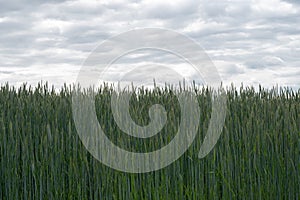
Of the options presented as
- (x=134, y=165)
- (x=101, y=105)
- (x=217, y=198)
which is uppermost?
(x=101, y=105)

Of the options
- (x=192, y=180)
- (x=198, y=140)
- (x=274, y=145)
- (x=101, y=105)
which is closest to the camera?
(x=192, y=180)

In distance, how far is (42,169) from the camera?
3.03 meters

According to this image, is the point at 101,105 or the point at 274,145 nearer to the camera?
the point at 274,145

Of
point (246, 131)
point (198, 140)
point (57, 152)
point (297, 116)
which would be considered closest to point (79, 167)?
point (57, 152)

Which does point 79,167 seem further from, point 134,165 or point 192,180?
point 192,180

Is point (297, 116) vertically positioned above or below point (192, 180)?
above

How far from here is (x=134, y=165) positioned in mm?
2857

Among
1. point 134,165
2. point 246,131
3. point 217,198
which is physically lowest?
point 217,198

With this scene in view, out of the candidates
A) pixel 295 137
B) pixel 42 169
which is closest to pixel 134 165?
pixel 42 169

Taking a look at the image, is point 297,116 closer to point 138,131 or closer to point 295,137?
point 295,137

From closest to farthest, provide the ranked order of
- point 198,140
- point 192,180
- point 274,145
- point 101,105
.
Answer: point 192,180, point 198,140, point 274,145, point 101,105

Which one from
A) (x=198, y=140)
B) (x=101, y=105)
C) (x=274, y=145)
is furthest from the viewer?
(x=101, y=105)

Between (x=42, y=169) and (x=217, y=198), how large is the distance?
1214 millimetres

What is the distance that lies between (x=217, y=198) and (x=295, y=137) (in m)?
0.84
